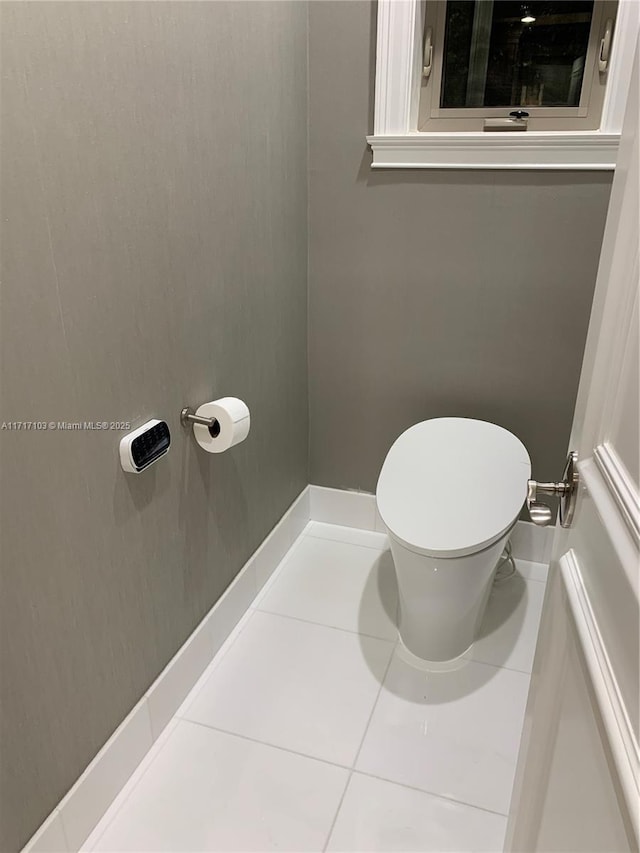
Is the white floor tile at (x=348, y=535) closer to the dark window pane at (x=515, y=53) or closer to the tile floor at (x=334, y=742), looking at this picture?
the tile floor at (x=334, y=742)

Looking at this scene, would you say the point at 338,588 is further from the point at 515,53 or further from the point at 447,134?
the point at 515,53

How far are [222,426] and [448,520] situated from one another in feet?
1.94

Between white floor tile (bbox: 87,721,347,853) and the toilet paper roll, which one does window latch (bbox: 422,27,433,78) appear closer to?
the toilet paper roll

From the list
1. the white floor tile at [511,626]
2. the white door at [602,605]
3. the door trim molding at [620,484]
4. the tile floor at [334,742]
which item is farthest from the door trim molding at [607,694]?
the white floor tile at [511,626]

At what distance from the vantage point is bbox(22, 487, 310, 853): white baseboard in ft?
3.89

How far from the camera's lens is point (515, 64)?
1.77 metres

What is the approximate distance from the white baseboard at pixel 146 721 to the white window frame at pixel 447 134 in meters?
1.24

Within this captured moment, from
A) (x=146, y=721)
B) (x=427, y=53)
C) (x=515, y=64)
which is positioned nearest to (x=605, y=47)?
(x=515, y=64)

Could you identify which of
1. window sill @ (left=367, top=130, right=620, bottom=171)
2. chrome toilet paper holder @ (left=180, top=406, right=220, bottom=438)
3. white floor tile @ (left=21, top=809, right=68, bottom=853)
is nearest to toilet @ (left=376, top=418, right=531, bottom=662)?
chrome toilet paper holder @ (left=180, top=406, right=220, bottom=438)

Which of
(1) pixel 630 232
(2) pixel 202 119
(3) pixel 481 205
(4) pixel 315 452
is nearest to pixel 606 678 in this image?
(1) pixel 630 232

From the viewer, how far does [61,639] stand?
1114 mm

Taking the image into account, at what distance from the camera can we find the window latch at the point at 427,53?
1.80 m

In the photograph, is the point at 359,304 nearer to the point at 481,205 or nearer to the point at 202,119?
the point at 481,205

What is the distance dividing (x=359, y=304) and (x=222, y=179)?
72 cm
